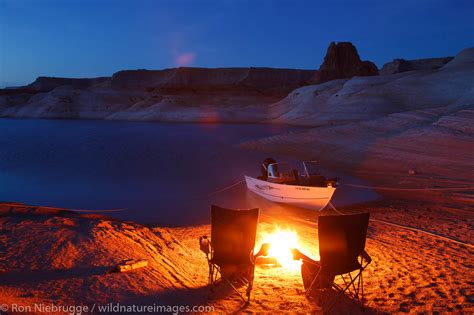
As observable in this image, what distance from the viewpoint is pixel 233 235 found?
21.4 feet

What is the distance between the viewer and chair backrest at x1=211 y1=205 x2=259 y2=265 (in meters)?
6.49

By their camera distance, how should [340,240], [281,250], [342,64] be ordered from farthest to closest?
[342,64] → [281,250] → [340,240]

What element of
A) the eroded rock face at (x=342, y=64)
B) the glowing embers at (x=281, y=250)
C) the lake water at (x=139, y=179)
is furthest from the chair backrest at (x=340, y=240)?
the eroded rock face at (x=342, y=64)

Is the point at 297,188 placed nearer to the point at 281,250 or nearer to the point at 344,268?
the point at 281,250

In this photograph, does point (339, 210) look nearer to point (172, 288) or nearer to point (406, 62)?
point (172, 288)

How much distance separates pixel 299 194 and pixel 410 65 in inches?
5889

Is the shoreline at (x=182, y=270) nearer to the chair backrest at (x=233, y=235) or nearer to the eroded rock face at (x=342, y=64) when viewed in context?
the chair backrest at (x=233, y=235)

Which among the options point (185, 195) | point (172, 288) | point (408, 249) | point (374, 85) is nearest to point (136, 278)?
point (172, 288)

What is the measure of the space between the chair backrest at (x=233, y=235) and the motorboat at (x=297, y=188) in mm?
7565

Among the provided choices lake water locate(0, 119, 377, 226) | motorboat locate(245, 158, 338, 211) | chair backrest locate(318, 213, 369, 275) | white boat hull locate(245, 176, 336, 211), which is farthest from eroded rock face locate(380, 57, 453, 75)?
chair backrest locate(318, 213, 369, 275)

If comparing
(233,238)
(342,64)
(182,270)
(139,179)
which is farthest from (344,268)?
(342,64)

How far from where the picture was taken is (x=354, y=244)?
6277 millimetres

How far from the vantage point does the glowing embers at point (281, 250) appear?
859cm

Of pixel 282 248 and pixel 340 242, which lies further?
pixel 282 248
